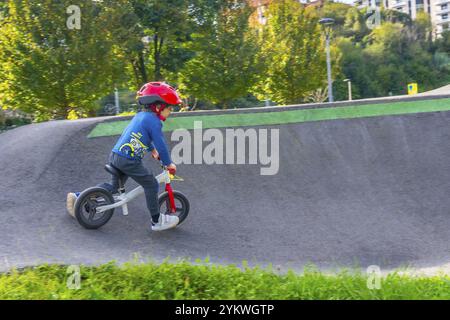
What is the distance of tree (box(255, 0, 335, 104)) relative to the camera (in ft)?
71.0

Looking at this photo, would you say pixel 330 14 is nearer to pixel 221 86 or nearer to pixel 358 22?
pixel 358 22

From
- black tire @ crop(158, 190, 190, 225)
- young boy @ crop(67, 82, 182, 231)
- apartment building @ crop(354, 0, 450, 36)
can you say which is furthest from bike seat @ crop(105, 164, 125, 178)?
apartment building @ crop(354, 0, 450, 36)

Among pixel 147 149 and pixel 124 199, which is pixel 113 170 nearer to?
pixel 124 199

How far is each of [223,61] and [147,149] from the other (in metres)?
11.8

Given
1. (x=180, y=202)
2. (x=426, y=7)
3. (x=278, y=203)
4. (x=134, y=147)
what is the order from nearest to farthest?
(x=134, y=147) < (x=180, y=202) < (x=278, y=203) < (x=426, y=7)

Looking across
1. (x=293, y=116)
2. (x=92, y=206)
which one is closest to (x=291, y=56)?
(x=293, y=116)

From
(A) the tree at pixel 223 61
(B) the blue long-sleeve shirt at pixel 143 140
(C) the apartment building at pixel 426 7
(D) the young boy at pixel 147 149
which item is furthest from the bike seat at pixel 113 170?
(C) the apartment building at pixel 426 7

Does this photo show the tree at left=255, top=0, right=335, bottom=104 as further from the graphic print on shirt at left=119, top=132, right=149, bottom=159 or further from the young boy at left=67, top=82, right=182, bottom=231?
the graphic print on shirt at left=119, top=132, right=149, bottom=159

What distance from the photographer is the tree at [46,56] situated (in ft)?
46.3

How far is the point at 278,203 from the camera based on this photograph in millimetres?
8617

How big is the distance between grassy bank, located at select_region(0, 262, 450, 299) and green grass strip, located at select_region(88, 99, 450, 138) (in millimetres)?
4940

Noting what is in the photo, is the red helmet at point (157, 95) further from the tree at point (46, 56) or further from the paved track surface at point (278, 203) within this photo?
the tree at point (46, 56)

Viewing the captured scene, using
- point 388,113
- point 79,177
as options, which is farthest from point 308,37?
point 79,177
